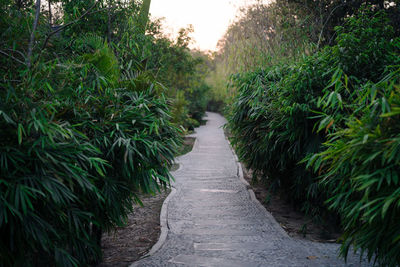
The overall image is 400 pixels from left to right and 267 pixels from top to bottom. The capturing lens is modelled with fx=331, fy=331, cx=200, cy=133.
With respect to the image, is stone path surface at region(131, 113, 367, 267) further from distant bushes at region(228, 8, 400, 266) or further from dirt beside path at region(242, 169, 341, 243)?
distant bushes at region(228, 8, 400, 266)

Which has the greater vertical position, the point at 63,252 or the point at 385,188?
the point at 385,188

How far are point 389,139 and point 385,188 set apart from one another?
387 millimetres

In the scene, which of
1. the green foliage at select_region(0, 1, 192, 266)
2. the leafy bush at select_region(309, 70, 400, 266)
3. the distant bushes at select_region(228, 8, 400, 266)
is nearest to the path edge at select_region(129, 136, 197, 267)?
the green foliage at select_region(0, 1, 192, 266)

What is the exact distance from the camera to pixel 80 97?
3219mm

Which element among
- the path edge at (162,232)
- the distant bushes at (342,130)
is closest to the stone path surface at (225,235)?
the path edge at (162,232)

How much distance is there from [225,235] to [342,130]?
2412 mm

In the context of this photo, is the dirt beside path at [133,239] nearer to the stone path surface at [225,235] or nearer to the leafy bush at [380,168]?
the stone path surface at [225,235]

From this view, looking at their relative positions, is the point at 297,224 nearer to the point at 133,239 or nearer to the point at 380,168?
the point at 133,239

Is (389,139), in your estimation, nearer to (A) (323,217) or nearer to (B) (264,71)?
(A) (323,217)

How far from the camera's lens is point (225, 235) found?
4469 millimetres

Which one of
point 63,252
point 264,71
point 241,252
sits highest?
point 264,71

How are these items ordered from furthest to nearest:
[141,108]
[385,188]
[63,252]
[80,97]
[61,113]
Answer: [141,108] < [80,97] < [61,113] < [63,252] < [385,188]

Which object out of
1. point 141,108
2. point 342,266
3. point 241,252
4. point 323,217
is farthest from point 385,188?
point 323,217

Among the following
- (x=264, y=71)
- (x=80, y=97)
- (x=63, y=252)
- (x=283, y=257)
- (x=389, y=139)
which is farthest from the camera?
(x=264, y=71)
